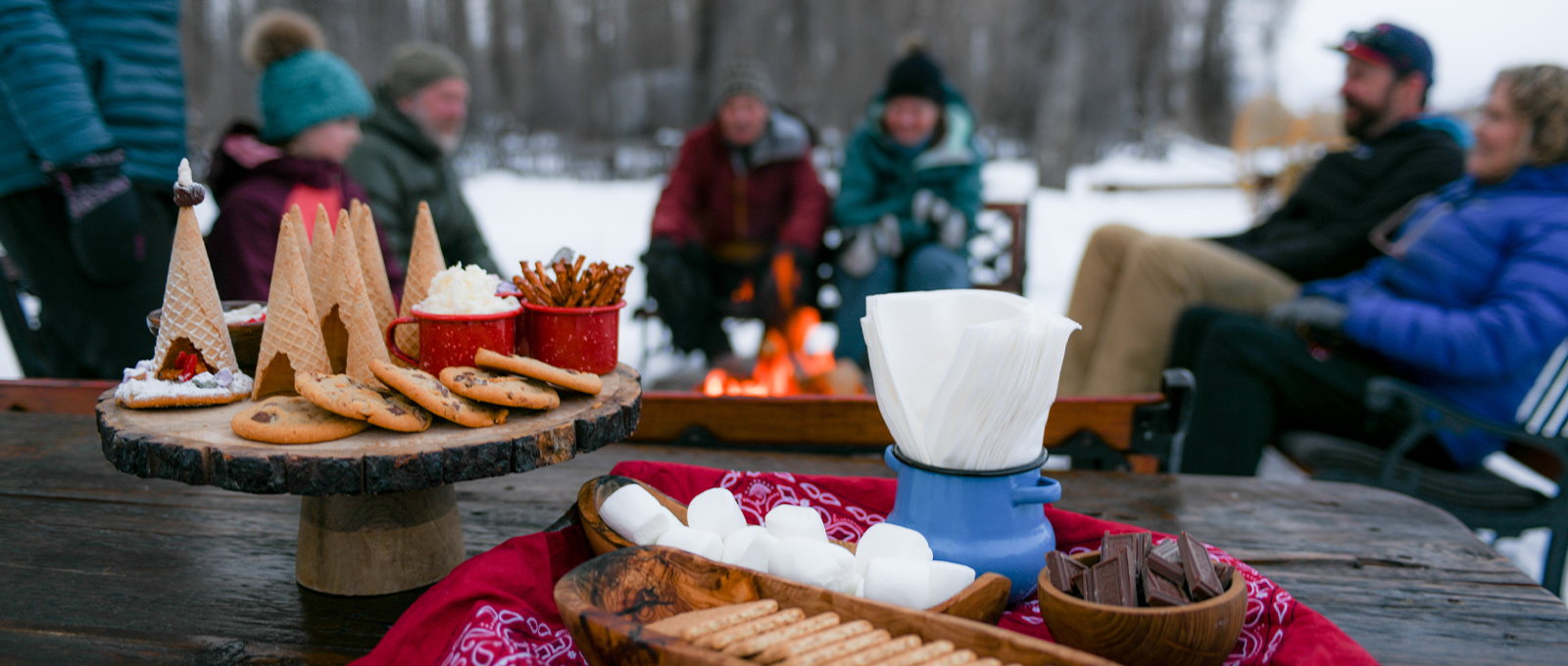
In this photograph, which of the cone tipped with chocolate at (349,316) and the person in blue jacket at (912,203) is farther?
the person in blue jacket at (912,203)

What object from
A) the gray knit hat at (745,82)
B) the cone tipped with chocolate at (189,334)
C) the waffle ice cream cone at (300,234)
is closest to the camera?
the cone tipped with chocolate at (189,334)

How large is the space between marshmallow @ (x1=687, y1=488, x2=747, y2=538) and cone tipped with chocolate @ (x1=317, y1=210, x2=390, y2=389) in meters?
0.47

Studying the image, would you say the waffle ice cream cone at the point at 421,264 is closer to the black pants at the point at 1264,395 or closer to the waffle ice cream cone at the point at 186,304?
the waffle ice cream cone at the point at 186,304

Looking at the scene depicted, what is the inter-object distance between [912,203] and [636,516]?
2865 millimetres

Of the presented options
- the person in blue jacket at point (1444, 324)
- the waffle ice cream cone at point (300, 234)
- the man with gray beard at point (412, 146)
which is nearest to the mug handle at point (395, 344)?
the waffle ice cream cone at point (300, 234)

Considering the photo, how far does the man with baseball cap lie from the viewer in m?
2.86

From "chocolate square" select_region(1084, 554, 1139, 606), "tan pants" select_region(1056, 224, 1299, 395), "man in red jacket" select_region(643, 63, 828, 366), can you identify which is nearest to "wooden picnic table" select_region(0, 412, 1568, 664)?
"chocolate square" select_region(1084, 554, 1139, 606)

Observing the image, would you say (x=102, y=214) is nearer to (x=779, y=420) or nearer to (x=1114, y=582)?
(x=779, y=420)

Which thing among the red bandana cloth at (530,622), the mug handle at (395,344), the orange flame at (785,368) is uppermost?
the mug handle at (395,344)

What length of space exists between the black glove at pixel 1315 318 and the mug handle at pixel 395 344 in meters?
2.34

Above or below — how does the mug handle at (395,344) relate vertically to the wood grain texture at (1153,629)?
above

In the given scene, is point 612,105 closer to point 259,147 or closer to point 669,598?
point 259,147

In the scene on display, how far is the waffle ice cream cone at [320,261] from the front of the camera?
1.14m

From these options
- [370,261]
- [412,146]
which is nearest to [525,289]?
[370,261]
